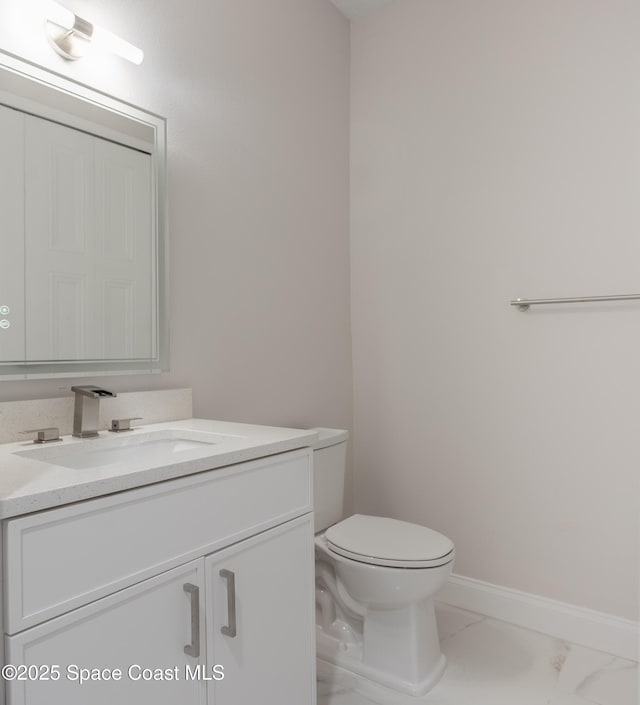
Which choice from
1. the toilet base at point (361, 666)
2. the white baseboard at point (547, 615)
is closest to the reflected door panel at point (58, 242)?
the toilet base at point (361, 666)

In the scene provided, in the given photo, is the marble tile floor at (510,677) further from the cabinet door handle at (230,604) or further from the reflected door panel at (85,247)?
the reflected door panel at (85,247)

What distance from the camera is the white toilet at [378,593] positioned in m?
1.60

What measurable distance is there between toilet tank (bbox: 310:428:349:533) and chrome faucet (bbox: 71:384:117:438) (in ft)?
2.56

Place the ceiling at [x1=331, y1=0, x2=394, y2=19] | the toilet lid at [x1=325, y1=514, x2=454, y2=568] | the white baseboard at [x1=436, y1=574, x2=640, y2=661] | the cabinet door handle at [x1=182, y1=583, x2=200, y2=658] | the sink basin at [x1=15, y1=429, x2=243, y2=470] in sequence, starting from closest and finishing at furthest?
1. the cabinet door handle at [x1=182, y1=583, x2=200, y2=658]
2. the sink basin at [x1=15, y1=429, x2=243, y2=470]
3. the toilet lid at [x1=325, y1=514, x2=454, y2=568]
4. the white baseboard at [x1=436, y1=574, x2=640, y2=661]
5. the ceiling at [x1=331, y1=0, x2=394, y2=19]

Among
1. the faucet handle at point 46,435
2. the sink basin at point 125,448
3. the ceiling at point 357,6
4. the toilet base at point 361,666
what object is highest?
the ceiling at point 357,6

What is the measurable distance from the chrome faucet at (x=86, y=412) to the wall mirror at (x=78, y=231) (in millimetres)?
109

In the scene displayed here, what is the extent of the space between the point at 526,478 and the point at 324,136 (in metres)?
1.65

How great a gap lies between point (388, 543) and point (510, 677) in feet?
1.92

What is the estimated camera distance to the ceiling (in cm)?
238

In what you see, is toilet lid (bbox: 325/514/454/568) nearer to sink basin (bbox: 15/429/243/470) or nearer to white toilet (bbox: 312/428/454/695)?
white toilet (bbox: 312/428/454/695)

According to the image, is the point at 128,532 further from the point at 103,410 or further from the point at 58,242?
the point at 58,242

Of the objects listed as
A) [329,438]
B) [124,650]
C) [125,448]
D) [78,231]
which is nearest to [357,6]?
[78,231]

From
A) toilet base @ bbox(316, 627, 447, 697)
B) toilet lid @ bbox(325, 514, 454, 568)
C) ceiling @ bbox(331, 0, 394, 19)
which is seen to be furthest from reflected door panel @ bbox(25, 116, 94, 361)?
ceiling @ bbox(331, 0, 394, 19)

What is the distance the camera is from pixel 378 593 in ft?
5.33
